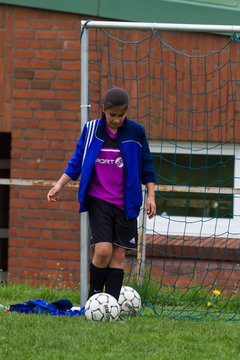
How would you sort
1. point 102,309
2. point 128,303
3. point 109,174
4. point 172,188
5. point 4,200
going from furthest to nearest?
point 4,200 → point 172,188 → point 128,303 → point 109,174 → point 102,309

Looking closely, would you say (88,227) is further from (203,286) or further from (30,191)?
(30,191)

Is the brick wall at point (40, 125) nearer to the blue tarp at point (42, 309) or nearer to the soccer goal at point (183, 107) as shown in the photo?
the soccer goal at point (183, 107)

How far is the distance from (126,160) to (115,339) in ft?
5.36

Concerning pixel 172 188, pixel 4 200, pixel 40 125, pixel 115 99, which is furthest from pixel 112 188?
pixel 4 200

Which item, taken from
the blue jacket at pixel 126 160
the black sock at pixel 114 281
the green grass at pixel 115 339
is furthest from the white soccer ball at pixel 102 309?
the blue jacket at pixel 126 160

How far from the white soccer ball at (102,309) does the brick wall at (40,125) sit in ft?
12.6

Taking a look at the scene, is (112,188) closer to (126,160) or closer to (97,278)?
(126,160)

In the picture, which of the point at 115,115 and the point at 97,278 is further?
the point at 97,278

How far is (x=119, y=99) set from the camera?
7.52 m

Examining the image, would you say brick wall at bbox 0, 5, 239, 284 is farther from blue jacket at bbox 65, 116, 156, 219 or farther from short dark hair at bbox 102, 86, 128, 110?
short dark hair at bbox 102, 86, 128, 110

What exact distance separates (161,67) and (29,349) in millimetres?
5504

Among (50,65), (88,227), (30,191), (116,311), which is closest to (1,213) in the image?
(30,191)

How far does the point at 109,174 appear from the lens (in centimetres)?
774

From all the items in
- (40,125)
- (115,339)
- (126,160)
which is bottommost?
(115,339)
